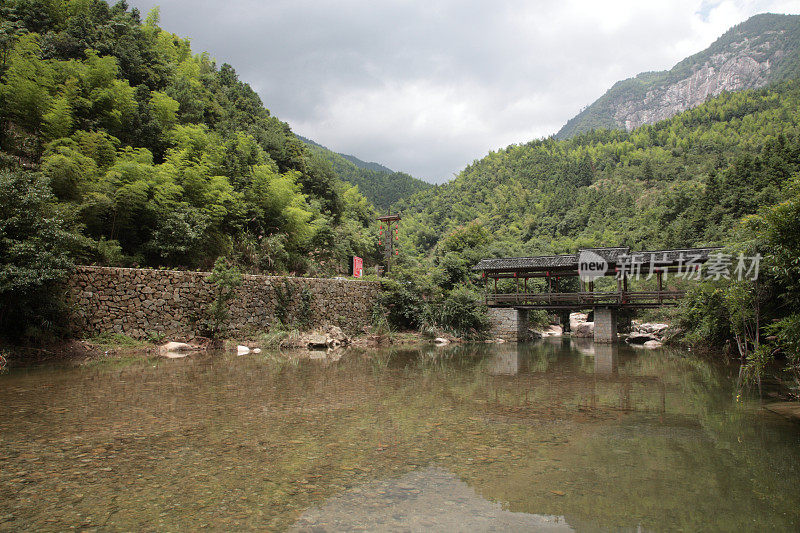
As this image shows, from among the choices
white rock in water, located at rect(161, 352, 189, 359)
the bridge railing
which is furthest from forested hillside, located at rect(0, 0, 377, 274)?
the bridge railing

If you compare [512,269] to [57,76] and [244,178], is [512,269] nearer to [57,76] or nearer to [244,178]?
[244,178]

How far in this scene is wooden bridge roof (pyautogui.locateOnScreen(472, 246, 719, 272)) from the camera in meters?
16.9

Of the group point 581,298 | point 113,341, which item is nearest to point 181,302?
point 113,341

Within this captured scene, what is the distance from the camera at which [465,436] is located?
4133mm

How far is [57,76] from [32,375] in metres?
11.9

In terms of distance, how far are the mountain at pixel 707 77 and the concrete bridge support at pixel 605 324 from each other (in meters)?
96.2

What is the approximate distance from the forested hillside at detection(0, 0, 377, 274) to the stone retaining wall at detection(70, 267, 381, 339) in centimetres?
103

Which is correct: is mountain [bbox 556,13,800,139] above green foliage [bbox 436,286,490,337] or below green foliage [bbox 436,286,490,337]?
above

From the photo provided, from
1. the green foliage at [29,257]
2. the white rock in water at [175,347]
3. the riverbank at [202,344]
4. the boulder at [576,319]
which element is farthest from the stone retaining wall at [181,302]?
the boulder at [576,319]

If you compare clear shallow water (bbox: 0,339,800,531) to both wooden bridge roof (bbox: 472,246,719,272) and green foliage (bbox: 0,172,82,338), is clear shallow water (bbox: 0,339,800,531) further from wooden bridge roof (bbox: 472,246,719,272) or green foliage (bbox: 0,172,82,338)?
wooden bridge roof (bbox: 472,246,719,272)

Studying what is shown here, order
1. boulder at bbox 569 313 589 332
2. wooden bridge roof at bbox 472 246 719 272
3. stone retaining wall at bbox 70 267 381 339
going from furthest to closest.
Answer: boulder at bbox 569 313 589 332 → wooden bridge roof at bbox 472 246 719 272 → stone retaining wall at bbox 70 267 381 339

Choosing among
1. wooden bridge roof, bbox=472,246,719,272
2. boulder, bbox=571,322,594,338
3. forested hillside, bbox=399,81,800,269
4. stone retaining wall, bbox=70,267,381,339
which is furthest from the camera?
forested hillside, bbox=399,81,800,269
